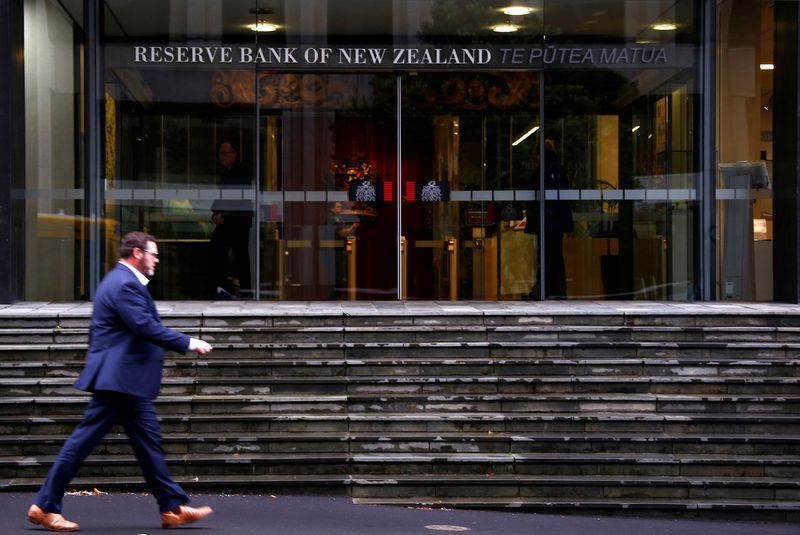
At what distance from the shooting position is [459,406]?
31.6 feet

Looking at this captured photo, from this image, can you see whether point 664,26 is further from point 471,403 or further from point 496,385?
point 471,403

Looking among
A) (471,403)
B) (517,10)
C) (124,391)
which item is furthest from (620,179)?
(124,391)

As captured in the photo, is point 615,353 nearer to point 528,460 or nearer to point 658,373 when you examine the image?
point 658,373

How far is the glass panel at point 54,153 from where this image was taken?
45.6 feet

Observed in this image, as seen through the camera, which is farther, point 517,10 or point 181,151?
point 517,10

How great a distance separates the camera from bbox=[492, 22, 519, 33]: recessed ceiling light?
14812 mm

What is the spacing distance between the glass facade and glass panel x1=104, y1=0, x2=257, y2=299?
2cm

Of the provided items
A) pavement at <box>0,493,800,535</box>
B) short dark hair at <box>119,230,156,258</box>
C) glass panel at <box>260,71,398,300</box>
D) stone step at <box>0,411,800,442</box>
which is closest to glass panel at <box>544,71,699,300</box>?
glass panel at <box>260,71,398,300</box>

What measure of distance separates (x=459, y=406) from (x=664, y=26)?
23.7 ft

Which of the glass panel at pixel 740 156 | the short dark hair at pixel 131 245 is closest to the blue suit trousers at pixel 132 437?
the short dark hair at pixel 131 245

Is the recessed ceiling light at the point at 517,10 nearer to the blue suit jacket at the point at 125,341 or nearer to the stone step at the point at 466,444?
the stone step at the point at 466,444

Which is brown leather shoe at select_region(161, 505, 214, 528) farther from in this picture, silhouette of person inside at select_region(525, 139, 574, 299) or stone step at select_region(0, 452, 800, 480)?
silhouette of person inside at select_region(525, 139, 574, 299)

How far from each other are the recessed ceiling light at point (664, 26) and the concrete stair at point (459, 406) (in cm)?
503

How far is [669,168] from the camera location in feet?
48.6
